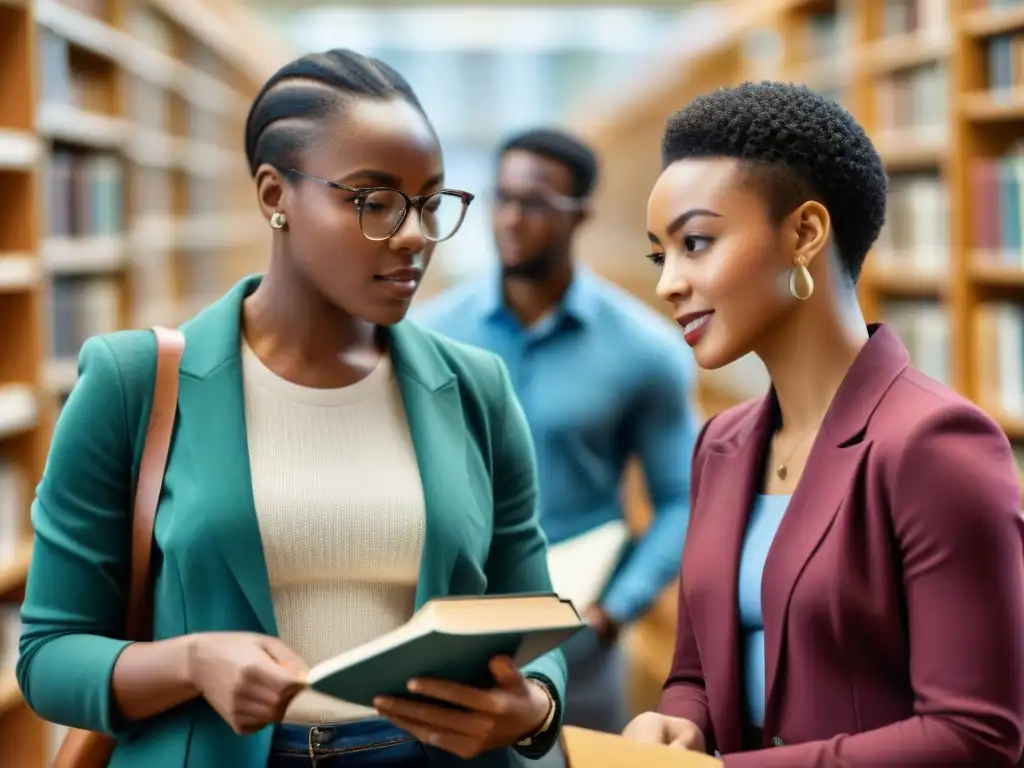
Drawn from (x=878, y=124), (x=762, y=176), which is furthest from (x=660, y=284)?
(x=878, y=124)

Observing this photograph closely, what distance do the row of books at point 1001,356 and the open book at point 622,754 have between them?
10.6 ft

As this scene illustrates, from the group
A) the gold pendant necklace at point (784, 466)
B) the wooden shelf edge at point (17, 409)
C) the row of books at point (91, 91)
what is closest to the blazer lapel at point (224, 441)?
the gold pendant necklace at point (784, 466)

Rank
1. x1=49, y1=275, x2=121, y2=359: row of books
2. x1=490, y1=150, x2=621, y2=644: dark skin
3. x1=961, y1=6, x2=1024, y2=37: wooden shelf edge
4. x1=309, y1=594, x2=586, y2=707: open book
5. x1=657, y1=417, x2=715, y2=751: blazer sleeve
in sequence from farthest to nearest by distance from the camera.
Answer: x1=49, y1=275, x2=121, y2=359: row of books
x1=961, y1=6, x2=1024, y2=37: wooden shelf edge
x1=490, y1=150, x2=621, y2=644: dark skin
x1=657, y1=417, x2=715, y2=751: blazer sleeve
x1=309, y1=594, x2=586, y2=707: open book

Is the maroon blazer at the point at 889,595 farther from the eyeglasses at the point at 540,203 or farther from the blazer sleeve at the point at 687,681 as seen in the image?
the eyeglasses at the point at 540,203

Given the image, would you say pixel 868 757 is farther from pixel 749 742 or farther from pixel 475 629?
pixel 475 629

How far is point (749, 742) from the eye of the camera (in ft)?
4.33

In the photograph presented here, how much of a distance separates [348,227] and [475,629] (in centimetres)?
48

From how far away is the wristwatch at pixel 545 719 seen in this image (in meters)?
1.30

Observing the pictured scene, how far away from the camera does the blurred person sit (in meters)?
1.11

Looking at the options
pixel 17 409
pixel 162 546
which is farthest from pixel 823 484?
pixel 17 409

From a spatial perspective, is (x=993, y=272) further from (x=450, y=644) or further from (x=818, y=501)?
(x=450, y=644)

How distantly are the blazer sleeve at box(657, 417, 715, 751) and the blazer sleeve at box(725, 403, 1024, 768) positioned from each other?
235 mm

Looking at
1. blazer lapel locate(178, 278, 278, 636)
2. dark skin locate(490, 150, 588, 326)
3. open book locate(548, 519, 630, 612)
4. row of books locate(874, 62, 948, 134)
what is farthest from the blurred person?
row of books locate(874, 62, 948, 134)

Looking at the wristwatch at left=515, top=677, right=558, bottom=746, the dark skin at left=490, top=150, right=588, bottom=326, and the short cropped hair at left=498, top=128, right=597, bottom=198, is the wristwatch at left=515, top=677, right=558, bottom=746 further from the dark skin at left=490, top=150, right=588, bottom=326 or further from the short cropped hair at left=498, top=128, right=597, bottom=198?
the short cropped hair at left=498, top=128, right=597, bottom=198
